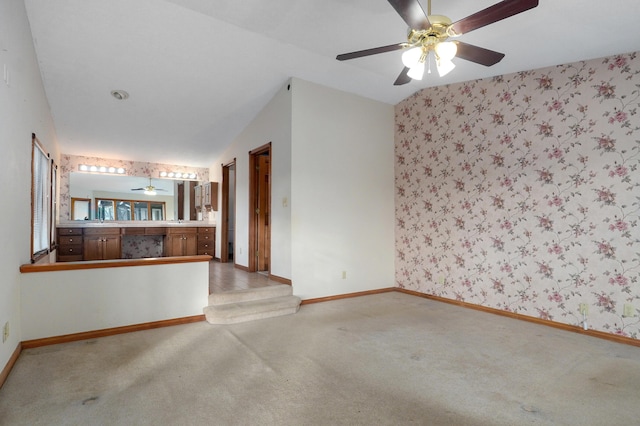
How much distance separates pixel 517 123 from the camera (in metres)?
3.82

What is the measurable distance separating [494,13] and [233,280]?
4216 mm

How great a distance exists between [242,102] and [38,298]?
3.40 metres

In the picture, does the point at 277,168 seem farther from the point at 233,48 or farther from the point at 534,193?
the point at 534,193

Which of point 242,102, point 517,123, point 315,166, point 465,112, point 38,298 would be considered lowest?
point 38,298

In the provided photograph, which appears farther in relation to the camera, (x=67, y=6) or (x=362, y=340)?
(x=362, y=340)

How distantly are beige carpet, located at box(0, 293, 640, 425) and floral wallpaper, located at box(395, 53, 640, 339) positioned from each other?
1.73 ft

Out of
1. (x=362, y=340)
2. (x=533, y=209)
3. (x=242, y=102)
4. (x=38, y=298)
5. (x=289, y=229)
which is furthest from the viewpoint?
(x=242, y=102)

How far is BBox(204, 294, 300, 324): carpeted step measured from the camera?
138 inches

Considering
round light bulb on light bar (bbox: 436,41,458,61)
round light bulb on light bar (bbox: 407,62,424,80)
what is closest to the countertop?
round light bulb on light bar (bbox: 407,62,424,80)

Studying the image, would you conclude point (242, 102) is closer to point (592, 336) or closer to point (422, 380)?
point (422, 380)

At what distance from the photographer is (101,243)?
570 cm

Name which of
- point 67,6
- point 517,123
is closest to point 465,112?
point 517,123

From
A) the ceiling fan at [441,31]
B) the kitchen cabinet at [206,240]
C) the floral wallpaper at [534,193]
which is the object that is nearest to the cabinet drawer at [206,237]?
the kitchen cabinet at [206,240]

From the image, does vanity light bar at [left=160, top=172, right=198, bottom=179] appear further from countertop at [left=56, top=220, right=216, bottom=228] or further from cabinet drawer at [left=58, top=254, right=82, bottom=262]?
cabinet drawer at [left=58, top=254, right=82, bottom=262]
